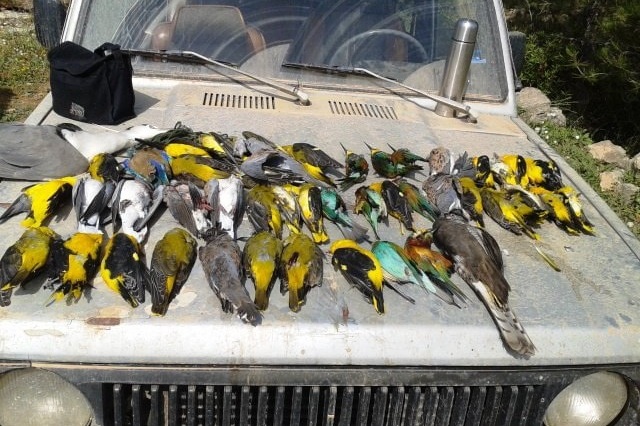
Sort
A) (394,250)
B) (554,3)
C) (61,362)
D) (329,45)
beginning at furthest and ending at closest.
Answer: (554,3)
(329,45)
(394,250)
(61,362)

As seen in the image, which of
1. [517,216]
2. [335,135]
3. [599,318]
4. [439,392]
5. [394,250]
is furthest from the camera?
[335,135]

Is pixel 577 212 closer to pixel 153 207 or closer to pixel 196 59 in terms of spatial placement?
pixel 153 207

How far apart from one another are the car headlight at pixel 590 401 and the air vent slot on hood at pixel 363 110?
2.02 m

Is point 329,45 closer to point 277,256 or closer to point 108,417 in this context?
point 277,256

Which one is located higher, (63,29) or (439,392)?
(63,29)

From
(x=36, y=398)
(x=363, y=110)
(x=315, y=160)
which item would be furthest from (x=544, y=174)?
(x=36, y=398)

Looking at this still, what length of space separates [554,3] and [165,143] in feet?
30.8

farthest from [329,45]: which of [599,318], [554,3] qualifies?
[554,3]

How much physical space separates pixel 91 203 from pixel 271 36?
1795 millimetres

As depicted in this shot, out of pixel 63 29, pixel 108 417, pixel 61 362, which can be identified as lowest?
pixel 108 417

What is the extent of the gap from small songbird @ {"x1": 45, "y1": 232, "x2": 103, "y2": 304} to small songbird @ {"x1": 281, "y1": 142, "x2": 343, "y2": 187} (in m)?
1.07

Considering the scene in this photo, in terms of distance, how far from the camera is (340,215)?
2.73 metres

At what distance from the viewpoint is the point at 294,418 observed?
2.03m

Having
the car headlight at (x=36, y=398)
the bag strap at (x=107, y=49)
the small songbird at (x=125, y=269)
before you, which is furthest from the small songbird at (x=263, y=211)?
the bag strap at (x=107, y=49)
